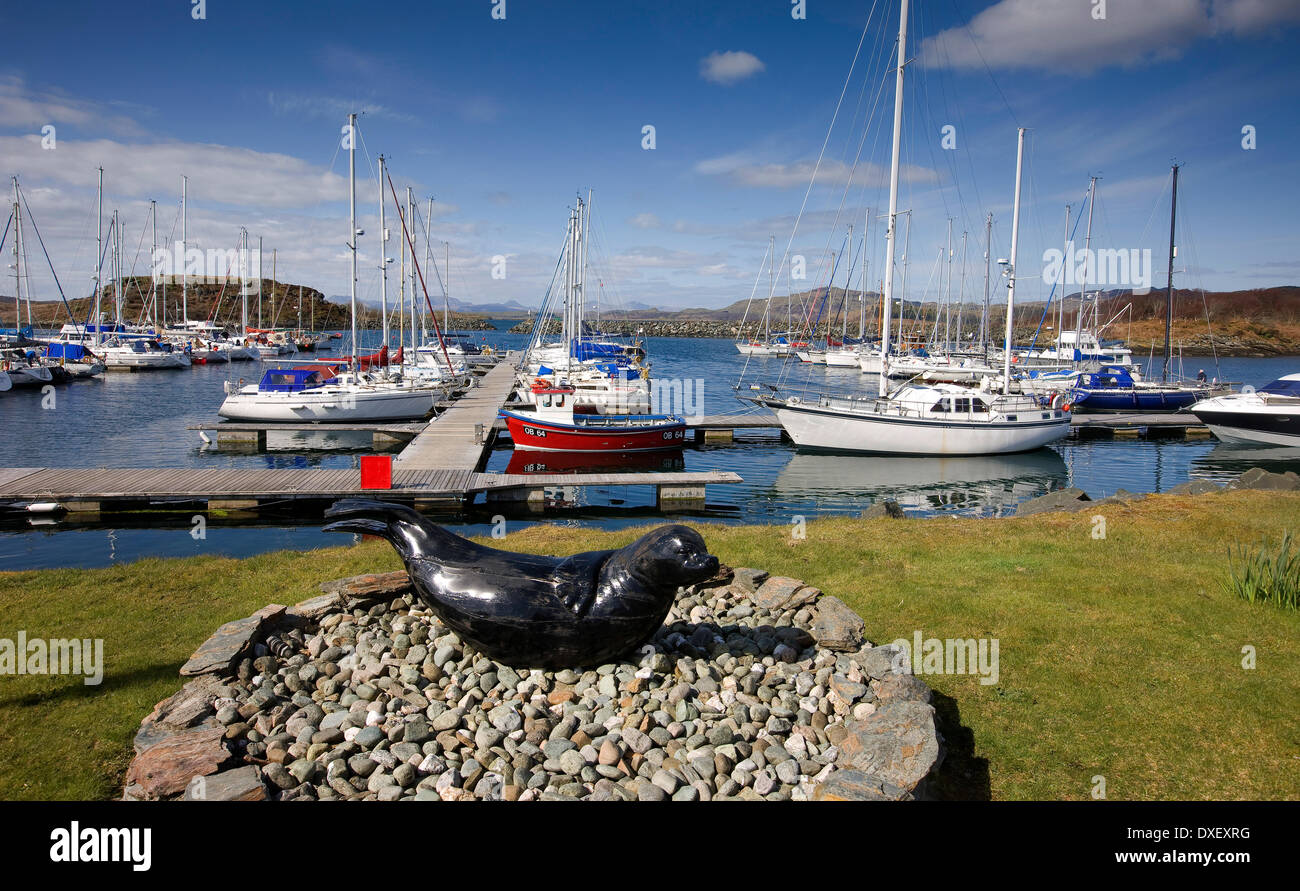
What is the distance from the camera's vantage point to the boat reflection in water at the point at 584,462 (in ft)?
88.8

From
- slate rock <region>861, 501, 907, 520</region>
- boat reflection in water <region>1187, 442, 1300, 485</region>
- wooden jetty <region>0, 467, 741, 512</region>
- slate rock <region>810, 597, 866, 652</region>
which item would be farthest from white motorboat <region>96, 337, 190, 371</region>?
boat reflection in water <region>1187, 442, 1300, 485</region>

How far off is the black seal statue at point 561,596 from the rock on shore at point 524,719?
336 millimetres

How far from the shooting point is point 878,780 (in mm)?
4891

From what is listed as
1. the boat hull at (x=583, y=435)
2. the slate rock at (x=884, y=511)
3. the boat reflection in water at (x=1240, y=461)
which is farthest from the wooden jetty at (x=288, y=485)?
the boat reflection in water at (x=1240, y=461)

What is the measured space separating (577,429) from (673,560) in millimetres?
20808

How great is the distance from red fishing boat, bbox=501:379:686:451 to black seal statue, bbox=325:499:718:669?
2020 cm

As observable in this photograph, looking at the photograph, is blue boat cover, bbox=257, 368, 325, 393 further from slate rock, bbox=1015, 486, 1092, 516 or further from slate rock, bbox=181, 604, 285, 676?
slate rock, bbox=1015, 486, 1092, 516

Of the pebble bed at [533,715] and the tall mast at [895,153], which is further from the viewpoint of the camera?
the tall mast at [895,153]

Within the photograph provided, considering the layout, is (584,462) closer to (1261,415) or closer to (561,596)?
(561,596)

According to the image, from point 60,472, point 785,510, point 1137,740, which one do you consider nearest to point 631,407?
point 785,510

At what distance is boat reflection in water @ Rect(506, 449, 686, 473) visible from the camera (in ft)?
88.8

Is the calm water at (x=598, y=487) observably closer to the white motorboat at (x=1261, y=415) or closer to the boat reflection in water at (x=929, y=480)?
the boat reflection in water at (x=929, y=480)

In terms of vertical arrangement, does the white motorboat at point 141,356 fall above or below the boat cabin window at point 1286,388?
above

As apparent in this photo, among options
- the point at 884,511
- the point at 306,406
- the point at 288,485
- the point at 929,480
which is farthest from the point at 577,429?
the point at 306,406
